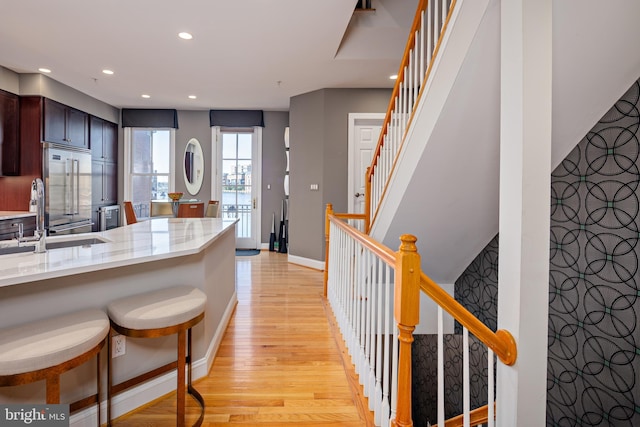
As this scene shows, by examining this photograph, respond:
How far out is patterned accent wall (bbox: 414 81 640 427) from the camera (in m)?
1.95

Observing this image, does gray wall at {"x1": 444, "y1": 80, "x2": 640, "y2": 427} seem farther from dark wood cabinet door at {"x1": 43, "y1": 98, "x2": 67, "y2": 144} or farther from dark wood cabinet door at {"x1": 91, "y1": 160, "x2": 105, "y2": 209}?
dark wood cabinet door at {"x1": 91, "y1": 160, "x2": 105, "y2": 209}

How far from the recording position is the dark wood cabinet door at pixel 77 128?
199 inches

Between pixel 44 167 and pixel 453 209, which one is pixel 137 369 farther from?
pixel 44 167

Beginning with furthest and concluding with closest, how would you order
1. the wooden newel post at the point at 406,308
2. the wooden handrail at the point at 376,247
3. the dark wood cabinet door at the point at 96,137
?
the dark wood cabinet door at the point at 96,137
the wooden handrail at the point at 376,247
the wooden newel post at the point at 406,308

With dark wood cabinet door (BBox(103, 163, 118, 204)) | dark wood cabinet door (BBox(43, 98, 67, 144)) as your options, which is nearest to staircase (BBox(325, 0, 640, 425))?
dark wood cabinet door (BBox(43, 98, 67, 144))

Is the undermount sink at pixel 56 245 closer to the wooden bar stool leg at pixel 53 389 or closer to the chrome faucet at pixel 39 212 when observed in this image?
the chrome faucet at pixel 39 212

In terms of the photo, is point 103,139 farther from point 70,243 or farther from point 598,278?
point 598,278

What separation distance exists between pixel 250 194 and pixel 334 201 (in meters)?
2.18

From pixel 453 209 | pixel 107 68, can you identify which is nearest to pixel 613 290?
pixel 453 209

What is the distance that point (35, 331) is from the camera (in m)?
1.37

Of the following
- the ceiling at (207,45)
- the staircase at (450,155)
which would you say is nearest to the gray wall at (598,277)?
the staircase at (450,155)

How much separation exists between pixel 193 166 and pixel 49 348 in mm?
5749

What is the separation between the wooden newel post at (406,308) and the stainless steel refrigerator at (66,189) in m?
5.01

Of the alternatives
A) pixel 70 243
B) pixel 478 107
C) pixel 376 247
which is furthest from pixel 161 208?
pixel 478 107
